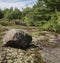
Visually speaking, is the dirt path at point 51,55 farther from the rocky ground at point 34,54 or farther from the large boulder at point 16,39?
the large boulder at point 16,39

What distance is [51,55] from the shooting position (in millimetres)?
17344

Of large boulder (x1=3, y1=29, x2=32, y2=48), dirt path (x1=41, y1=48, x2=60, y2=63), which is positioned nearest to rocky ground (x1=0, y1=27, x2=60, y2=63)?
dirt path (x1=41, y1=48, x2=60, y2=63)

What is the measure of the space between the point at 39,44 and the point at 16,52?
373cm

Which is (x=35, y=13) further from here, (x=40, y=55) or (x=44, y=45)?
(x=40, y=55)

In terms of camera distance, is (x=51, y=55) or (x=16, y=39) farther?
(x=16, y=39)

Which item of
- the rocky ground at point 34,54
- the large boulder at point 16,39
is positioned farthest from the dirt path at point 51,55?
the large boulder at point 16,39


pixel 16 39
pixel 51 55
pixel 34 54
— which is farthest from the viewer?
pixel 16 39

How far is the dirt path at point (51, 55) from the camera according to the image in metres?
16.1

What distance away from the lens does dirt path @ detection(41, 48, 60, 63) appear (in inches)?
633

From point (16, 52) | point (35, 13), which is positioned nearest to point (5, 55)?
point (16, 52)

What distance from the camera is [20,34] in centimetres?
1872

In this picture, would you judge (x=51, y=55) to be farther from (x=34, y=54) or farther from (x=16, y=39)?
(x=16, y=39)

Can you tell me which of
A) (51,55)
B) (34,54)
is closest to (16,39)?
(34,54)

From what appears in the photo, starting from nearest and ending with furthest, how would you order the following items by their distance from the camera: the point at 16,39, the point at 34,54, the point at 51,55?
the point at 34,54 < the point at 51,55 < the point at 16,39
